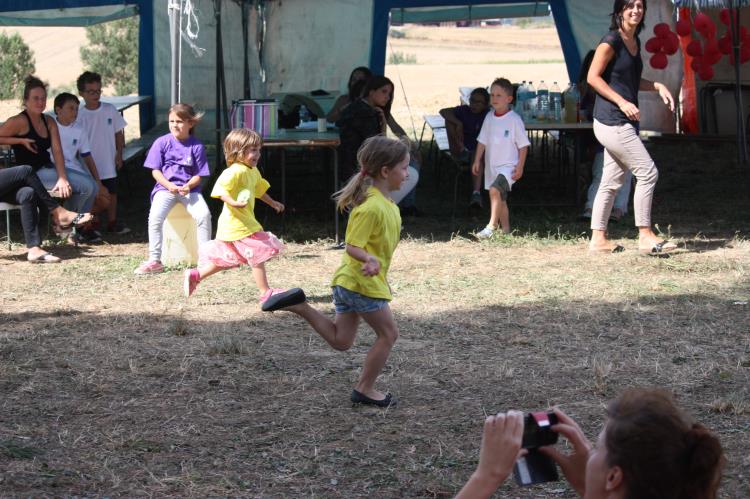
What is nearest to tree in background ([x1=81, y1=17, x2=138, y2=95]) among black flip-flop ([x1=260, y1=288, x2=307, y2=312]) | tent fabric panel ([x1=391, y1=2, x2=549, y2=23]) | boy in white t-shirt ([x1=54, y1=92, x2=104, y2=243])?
tent fabric panel ([x1=391, y1=2, x2=549, y2=23])

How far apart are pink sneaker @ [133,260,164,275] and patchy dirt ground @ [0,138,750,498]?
145mm

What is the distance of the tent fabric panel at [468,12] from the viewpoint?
1636cm

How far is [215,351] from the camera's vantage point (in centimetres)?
537

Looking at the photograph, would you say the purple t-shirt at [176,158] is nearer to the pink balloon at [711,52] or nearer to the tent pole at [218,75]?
the tent pole at [218,75]

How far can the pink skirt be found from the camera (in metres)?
6.31

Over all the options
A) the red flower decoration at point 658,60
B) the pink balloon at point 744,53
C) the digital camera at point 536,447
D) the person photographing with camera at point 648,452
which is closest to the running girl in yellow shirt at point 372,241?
the digital camera at point 536,447

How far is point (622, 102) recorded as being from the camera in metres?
7.26

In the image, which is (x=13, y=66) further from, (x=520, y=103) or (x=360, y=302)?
(x=360, y=302)

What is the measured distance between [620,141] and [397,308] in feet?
7.03

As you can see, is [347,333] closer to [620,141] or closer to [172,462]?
[172,462]

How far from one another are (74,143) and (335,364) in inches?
174

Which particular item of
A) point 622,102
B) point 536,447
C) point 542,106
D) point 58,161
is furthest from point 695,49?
point 536,447

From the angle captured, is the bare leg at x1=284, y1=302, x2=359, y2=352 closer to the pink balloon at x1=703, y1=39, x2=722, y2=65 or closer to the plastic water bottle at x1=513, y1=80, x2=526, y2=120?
the plastic water bottle at x1=513, y1=80, x2=526, y2=120

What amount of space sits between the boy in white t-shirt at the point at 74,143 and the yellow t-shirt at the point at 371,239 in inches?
190
